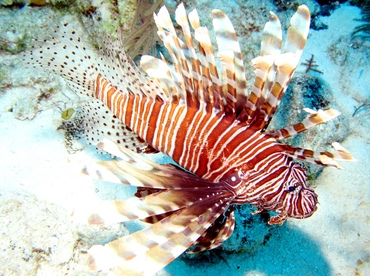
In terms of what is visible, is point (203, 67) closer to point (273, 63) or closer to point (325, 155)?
point (273, 63)

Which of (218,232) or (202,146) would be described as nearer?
(202,146)

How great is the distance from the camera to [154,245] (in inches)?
74.9

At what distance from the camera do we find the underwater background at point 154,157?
3.14 metres

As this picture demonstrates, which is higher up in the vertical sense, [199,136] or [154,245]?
[199,136]

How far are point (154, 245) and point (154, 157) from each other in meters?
2.59

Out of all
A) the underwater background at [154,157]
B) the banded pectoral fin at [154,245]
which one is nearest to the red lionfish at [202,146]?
the banded pectoral fin at [154,245]

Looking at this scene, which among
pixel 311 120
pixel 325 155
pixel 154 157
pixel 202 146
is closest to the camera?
pixel 325 155

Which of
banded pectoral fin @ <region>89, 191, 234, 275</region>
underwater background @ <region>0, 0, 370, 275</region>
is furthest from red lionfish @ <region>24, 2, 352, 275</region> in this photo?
underwater background @ <region>0, 0, 370, 275</region>

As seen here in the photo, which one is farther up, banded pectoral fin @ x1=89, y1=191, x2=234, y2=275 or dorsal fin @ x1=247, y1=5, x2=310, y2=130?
dorsal fin @ x1=247, y1=5, x2=310, y2=130

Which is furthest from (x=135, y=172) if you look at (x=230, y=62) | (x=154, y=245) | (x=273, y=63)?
(x=273, y=63)

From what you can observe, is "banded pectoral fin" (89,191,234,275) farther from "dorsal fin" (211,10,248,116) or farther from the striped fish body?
"dorsal fin" (211,10,248,116)

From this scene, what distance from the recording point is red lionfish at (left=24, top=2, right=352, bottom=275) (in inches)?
75.0

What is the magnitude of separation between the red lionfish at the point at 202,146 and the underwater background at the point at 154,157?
1133mm

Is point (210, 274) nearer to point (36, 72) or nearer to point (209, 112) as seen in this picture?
point (209, 112)
